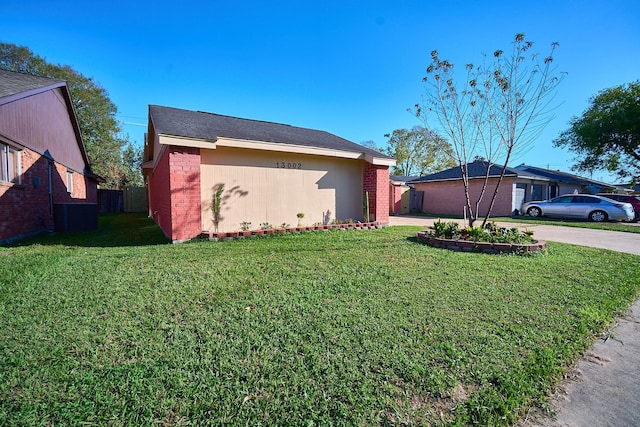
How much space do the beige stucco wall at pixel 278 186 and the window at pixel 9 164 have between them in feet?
14.7

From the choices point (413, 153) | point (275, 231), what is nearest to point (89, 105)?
point (275, 231)

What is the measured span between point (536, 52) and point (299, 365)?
8502 mm

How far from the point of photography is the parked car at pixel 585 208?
12.0 meters

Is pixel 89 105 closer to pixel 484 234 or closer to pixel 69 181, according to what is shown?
pixel 69 181

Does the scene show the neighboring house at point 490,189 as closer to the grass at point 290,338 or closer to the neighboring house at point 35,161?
the grass at point 290,338

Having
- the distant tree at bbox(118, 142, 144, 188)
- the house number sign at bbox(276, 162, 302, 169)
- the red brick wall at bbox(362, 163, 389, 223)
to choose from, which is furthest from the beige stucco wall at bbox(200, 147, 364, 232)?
the distant tree at bbox(118, 142, 144, 188)

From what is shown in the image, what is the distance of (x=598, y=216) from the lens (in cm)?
1253

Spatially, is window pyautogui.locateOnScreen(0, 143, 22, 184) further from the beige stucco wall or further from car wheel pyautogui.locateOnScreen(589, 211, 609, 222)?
car wheel pyautogui.locateOnScreen(589, 211, 609, 222)

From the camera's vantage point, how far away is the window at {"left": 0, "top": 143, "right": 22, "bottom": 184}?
21.1ft

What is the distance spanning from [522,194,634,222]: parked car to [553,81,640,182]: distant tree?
9.72 metres

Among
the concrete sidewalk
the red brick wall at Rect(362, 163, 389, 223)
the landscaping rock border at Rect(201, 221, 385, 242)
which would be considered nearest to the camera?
the concrete sidewalk

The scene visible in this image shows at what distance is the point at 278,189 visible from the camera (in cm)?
809

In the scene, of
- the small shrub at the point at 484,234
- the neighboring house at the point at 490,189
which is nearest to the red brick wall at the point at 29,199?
the small shrub at the point at 484,234

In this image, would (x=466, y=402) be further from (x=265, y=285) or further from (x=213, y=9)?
(x=213, y=9)
